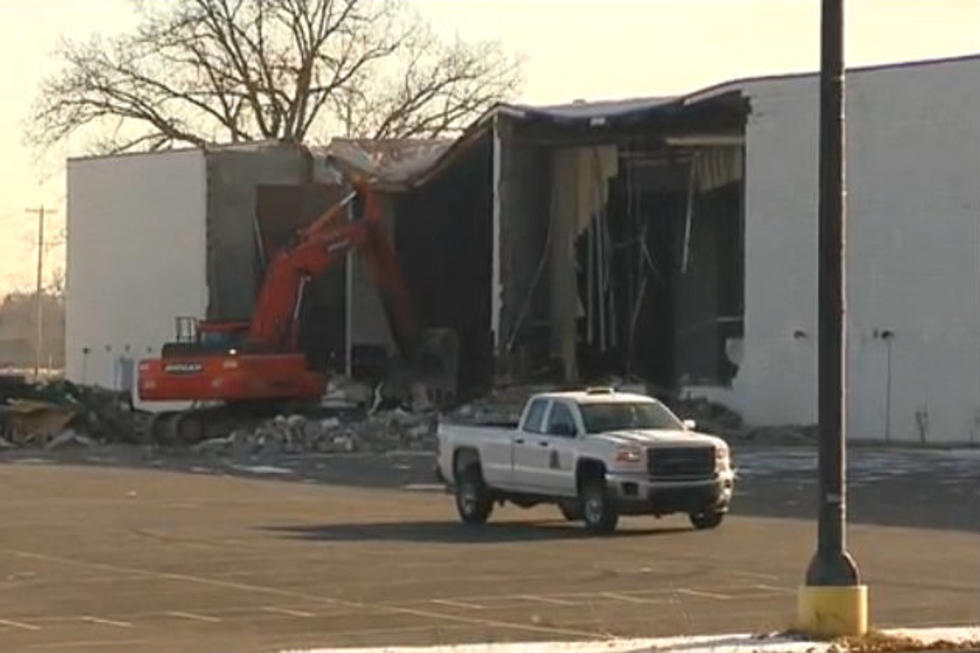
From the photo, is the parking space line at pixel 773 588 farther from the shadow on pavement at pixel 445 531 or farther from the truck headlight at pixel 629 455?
the truck headlight at pixel 629 455

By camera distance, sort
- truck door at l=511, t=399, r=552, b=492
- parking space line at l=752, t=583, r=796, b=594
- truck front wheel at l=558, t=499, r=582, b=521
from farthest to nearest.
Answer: truck door at l=511, t=399, r=552, b=492 → truck front wheel at l=558, t=499, r=582, b=521 → parking space line at l=752, t=583, r=796, b=594

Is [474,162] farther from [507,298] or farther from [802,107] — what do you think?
[802,107]

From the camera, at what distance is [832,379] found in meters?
18.2

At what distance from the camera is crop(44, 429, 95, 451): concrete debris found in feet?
203

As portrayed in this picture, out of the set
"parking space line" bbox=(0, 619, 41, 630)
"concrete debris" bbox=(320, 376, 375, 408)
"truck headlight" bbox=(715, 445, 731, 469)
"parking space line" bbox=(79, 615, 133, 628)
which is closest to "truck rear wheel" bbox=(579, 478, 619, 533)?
"truck headlight" bbox=(715, 445, 731, 469)

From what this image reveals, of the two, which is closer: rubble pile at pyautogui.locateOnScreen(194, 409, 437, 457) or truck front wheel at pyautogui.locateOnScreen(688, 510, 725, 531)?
truck front wheel at pyautogui.locateOnScreen(688, 510, 725, 531)

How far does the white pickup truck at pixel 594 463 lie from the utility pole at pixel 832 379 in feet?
44.2

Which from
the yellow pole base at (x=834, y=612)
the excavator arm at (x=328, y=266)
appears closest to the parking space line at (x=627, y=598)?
the yellow pole base at (x=834, y=612)

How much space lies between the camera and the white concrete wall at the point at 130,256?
3014 inches

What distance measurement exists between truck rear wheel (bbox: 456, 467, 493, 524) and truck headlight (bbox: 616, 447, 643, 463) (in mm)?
3297

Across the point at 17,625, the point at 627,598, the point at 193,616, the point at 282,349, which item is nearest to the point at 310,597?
the point at 193,616

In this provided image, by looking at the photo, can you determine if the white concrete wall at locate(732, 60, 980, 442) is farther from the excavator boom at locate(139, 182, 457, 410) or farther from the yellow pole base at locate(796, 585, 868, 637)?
the yellow pole base at locate(796, 585, 868, 637)

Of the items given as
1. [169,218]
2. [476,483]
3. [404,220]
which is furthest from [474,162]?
[476,483]

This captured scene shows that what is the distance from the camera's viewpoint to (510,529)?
3362cm
